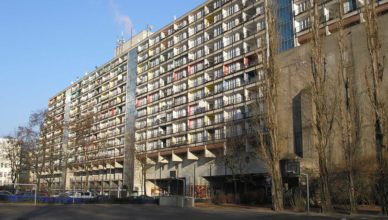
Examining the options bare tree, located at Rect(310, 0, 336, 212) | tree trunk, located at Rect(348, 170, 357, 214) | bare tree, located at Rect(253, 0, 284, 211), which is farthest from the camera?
bare tree, located at Rect(253, 0, 284, 211)

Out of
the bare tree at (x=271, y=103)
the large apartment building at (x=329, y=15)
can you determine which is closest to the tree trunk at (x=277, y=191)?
the bare tree at (x=271, y=103)

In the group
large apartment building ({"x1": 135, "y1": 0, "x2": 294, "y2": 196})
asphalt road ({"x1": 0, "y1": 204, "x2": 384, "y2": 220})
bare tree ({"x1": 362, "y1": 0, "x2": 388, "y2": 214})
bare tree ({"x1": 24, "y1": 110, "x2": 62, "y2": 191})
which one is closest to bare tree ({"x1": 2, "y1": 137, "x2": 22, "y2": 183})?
bare tree ({"x1": 24, "y1": 110, "x2": 62, "y2": 191})

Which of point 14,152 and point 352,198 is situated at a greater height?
point 14,152

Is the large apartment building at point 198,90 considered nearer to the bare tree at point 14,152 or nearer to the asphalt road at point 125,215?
the bare tree at point 14,152

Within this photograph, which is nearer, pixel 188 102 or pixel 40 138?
pixel 40 138

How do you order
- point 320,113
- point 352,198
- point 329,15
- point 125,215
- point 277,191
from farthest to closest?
point 329,15 → point 277,191 → point 320,113 → point 352,198 → point 125,215

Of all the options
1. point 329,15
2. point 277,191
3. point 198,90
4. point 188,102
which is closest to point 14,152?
Answer: point 188,102

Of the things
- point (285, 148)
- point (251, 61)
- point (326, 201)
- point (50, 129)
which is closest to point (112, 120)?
point (50, 129)

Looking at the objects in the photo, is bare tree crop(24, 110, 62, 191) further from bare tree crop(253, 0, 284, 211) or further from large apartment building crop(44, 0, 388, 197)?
bare tree crop(253, 0, 284, 211)

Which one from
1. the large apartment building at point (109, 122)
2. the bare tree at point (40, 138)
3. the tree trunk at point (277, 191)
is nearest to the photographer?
the tree trunk at point (277, 191)

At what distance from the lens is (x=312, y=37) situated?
31125mm

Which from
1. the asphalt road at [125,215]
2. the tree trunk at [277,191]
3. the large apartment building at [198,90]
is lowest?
the asphalt road at [125,215]

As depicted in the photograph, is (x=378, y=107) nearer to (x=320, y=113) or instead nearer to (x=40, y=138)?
(x=320, y=113)

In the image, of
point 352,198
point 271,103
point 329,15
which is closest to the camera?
point 352,198
